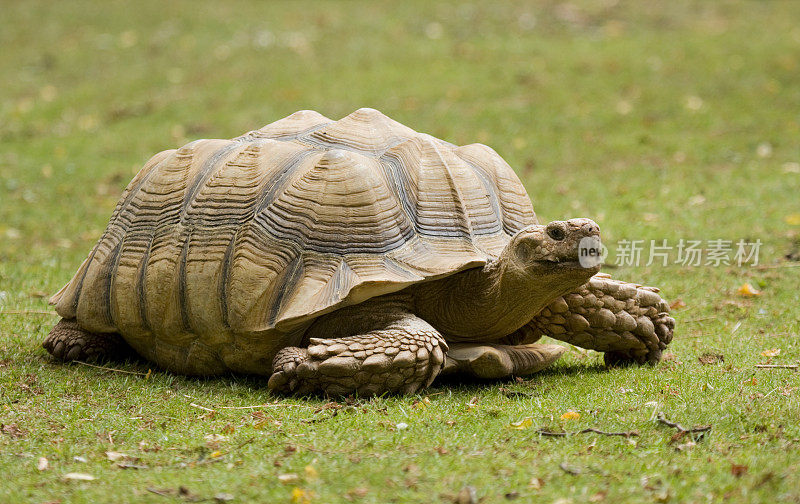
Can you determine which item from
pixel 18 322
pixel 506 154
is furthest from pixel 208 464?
pixel 506 154

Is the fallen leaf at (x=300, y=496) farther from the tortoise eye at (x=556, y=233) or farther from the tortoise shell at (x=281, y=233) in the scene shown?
the tortoise eye at (x=556, y=233)

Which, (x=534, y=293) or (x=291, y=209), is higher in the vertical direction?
(x=291, y=209)

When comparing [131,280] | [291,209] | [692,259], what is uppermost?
[291,209]

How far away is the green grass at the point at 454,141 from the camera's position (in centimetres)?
305

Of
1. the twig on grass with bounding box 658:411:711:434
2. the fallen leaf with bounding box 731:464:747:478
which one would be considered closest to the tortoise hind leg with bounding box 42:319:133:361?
the twig on grass with bounding box 658:411:711:434

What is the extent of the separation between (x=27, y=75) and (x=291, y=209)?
38.8 ft

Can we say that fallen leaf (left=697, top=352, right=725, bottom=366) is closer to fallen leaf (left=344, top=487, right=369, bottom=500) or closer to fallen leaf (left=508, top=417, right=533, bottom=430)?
fallen leaf (left=508, top=417, right=533, bottom=430)

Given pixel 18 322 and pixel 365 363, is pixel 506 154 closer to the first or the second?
pixel 18 322

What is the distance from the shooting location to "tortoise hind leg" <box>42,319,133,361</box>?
15.2ft

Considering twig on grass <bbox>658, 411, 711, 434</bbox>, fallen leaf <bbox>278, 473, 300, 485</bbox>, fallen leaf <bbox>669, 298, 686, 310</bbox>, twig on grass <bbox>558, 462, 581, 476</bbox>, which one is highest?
twig on grass <bbox>558, 462, 581, 476</bbox>

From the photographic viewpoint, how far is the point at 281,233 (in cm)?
404

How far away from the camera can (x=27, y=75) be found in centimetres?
1432

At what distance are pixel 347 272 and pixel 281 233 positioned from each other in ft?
1.30

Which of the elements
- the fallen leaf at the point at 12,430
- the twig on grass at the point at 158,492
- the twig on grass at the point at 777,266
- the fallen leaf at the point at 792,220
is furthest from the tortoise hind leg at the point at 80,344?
the fallen leaf at the point at 792,220
